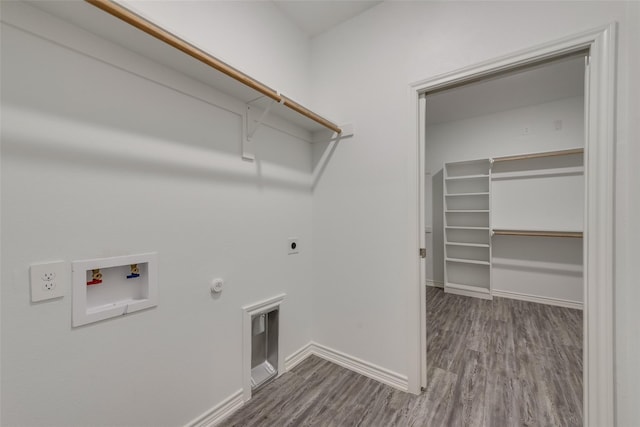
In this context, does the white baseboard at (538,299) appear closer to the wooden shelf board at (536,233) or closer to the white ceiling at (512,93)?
the wooden shelf board at (536,233)

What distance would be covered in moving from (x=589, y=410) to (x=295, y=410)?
1.48 meters

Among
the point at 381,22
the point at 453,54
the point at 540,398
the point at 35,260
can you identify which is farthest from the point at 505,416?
the point at 381,22

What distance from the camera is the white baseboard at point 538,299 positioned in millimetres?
3252

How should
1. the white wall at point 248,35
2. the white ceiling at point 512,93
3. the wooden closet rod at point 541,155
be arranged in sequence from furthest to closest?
the wooden closet rod at point 541,155 < the white ceiling at point 512,93 < the white wall at point 248,35

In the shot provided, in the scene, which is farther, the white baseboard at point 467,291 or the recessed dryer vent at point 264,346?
the white baseboard at point 467,291

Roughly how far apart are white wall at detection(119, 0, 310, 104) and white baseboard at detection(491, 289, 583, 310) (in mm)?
3858

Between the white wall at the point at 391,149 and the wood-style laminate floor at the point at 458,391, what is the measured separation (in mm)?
244

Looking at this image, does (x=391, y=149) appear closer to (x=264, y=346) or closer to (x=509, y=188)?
(x=264, y=346)

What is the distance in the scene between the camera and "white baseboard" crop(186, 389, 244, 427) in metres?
1.38

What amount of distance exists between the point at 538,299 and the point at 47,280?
4828 millimetres

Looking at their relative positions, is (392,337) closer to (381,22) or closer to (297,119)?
(297,119)

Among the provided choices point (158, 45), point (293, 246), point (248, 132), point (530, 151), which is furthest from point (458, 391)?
point (530, 151)

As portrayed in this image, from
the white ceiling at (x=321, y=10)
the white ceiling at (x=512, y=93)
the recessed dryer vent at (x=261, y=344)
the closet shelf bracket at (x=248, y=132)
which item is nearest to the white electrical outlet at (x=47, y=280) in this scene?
the recessed dryer vent at (x=261, y=344)

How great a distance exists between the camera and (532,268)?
3.51 m
